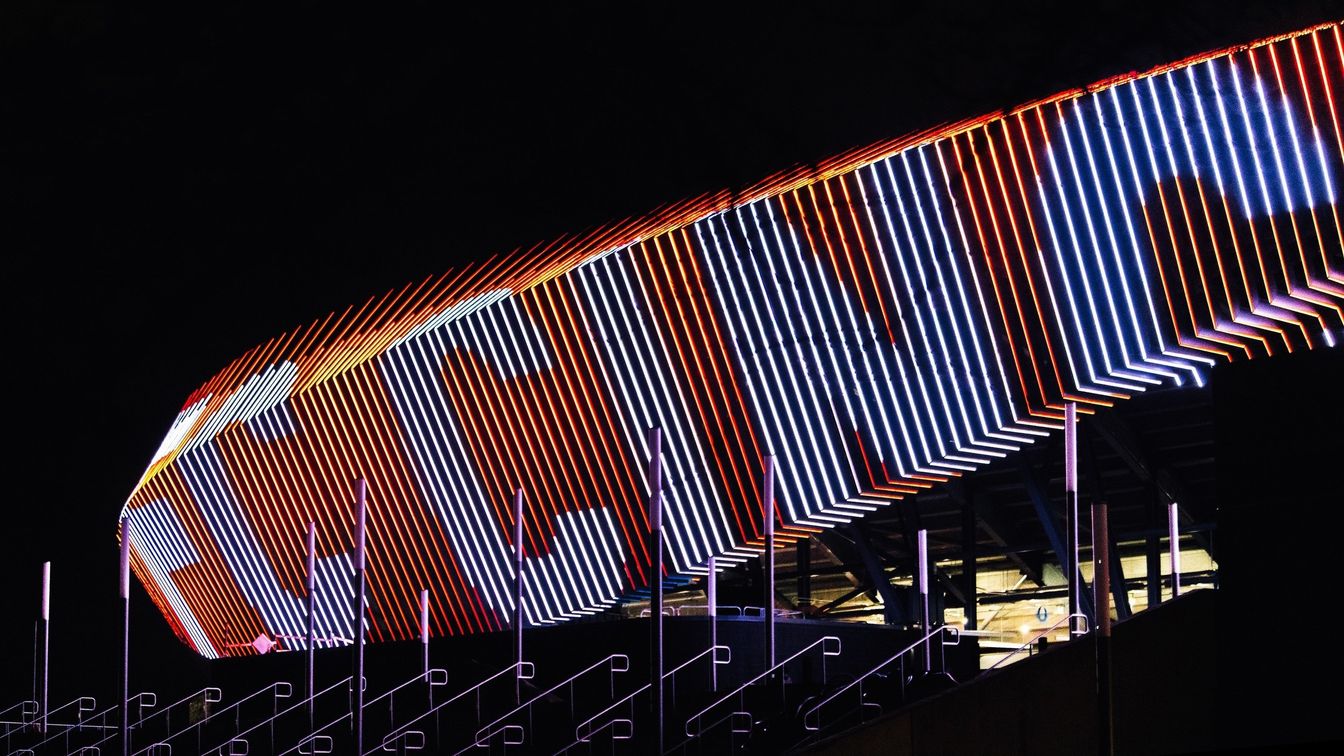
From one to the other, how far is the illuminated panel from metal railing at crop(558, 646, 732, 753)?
209 centimetres

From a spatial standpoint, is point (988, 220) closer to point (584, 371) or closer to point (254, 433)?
point (584, 371)

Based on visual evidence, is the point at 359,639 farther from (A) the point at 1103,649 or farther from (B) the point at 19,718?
(B) the point at 19,718

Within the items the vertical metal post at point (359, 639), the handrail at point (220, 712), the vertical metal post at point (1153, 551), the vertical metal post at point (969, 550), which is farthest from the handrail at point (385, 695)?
the vertical metal post at point (1153, 551)

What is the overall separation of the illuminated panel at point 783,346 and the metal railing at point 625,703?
209 centimetres

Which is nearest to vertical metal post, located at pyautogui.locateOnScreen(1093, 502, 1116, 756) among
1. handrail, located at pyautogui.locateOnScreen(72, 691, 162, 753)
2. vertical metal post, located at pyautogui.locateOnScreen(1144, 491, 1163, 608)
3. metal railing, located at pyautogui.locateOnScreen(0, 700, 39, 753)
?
vertical metal post, located at pyautogui.locateOnScreen(1144, 491, 1163, 608)

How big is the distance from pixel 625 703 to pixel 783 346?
6.05 meters

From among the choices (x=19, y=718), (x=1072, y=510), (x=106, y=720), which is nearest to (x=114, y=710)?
(x=106, y=720)

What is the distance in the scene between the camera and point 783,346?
2531cm

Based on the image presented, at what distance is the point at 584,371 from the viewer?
90.9 ft

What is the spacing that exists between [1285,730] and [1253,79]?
326 inches

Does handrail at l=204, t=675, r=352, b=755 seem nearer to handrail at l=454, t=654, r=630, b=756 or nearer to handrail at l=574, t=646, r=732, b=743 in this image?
handrail at l=454, t=654, r=630, b=756

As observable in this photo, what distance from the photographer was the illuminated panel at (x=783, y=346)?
20.5 metres

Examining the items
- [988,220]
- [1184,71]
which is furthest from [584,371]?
[1184,71]

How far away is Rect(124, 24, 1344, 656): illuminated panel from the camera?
67.4 ft
